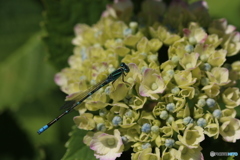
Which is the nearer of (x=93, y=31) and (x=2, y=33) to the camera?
(x=93, y=31)

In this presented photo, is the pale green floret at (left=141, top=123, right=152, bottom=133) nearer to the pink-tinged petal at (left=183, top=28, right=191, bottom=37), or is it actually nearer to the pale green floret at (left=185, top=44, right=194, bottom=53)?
the pale green floret at (left=185, top=44, right=194, bottom=53)

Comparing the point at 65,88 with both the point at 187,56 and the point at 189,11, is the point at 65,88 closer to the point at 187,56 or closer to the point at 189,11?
the point at 187,56

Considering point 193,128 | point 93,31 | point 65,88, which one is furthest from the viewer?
point 93,31

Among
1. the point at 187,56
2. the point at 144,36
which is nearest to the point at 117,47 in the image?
the point at 144,36

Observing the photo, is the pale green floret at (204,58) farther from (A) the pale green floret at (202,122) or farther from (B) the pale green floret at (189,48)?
(A) the pale green floret at (202,122)

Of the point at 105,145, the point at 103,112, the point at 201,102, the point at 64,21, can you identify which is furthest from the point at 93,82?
the point at 64,21

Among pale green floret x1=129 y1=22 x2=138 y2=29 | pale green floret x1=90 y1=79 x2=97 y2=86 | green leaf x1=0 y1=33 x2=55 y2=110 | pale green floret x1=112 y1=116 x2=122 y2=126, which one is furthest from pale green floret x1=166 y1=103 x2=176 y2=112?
green leaf x1=0 y1=33 x2=55 y2=110
